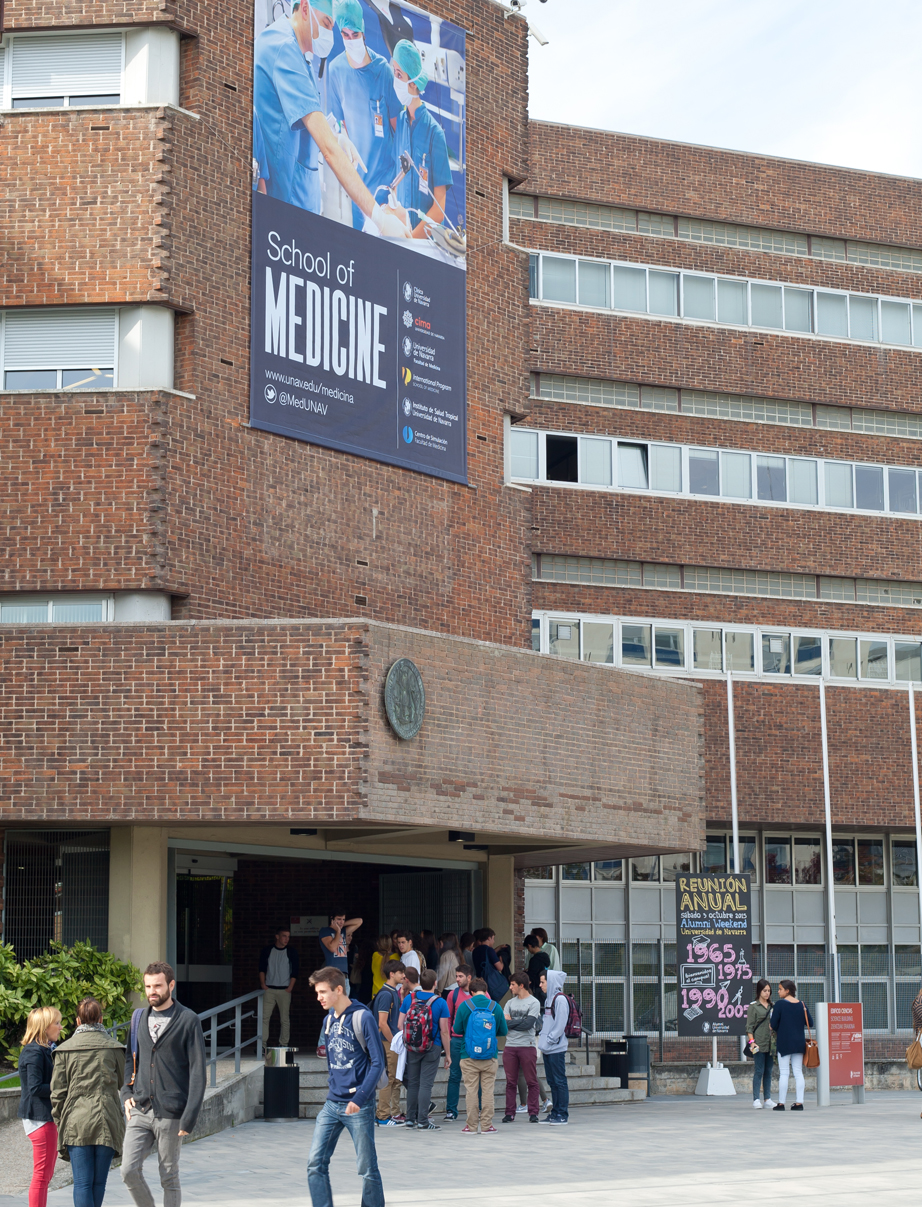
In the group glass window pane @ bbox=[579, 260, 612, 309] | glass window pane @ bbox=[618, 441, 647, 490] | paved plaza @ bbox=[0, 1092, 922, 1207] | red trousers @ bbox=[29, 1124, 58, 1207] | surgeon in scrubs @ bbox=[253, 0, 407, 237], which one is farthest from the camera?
glass window pane @ bbox=[579, 260, 612, 309]

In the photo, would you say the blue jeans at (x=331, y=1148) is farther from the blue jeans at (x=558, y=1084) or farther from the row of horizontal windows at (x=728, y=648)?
the row of horizontal windows at (x=728, y=648)

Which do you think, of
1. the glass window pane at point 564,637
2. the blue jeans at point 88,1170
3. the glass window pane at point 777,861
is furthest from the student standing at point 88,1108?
the glass window pane at point 777,861

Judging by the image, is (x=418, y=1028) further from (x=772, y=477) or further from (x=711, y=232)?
(x=711, y=232)

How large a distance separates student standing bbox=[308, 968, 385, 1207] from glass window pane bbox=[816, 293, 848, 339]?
26843 millimetres

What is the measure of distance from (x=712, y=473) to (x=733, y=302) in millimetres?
3666

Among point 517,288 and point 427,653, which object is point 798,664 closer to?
point 517,288

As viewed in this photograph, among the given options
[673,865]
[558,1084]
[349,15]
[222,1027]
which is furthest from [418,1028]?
[673,865]

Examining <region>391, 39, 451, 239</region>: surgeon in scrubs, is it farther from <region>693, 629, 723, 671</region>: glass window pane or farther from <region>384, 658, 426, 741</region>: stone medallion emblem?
<region>693, 629, 723, 671</region>: glass window pane

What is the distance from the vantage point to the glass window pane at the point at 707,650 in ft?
108

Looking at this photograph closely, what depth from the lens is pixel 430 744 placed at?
20594 millimetres

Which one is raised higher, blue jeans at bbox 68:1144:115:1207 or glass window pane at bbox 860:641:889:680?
glass window pane at bbox 860:641:889:680

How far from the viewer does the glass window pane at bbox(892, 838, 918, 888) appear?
113 ft

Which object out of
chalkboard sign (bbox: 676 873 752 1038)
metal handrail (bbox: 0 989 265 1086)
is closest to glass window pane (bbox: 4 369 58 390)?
metal handrail (bbox: 0 989 265 1086)

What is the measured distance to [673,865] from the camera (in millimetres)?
33000
